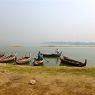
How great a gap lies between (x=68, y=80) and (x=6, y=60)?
30814 millimetres

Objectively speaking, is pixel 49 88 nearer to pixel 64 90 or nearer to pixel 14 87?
pixel 64 90

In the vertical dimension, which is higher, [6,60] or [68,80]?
[68,80]

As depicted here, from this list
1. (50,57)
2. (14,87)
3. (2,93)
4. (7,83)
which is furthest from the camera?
(50,57)

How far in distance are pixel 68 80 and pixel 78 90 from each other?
1894 mm

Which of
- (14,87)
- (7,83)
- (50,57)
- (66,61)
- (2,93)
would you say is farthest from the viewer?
(50,57)

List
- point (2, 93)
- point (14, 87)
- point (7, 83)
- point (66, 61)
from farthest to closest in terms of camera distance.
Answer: point (66, 61) → point (7, 83) → point (14, 87) → point (2, 93)

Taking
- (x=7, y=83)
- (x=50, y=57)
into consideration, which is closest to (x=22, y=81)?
(x=7, y=83)

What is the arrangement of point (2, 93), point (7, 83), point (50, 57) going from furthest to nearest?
point (50, 57), point (7, 83), point (2, 93)

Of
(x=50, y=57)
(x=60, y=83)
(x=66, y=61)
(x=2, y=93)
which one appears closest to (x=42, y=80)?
(x=60, y=83)

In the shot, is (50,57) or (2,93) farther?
(50,57)

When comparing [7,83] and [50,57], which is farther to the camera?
[50,57]

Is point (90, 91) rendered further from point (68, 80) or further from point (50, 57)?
point (50, 57)

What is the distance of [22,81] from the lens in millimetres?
12469

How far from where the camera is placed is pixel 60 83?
12211 millimetres
